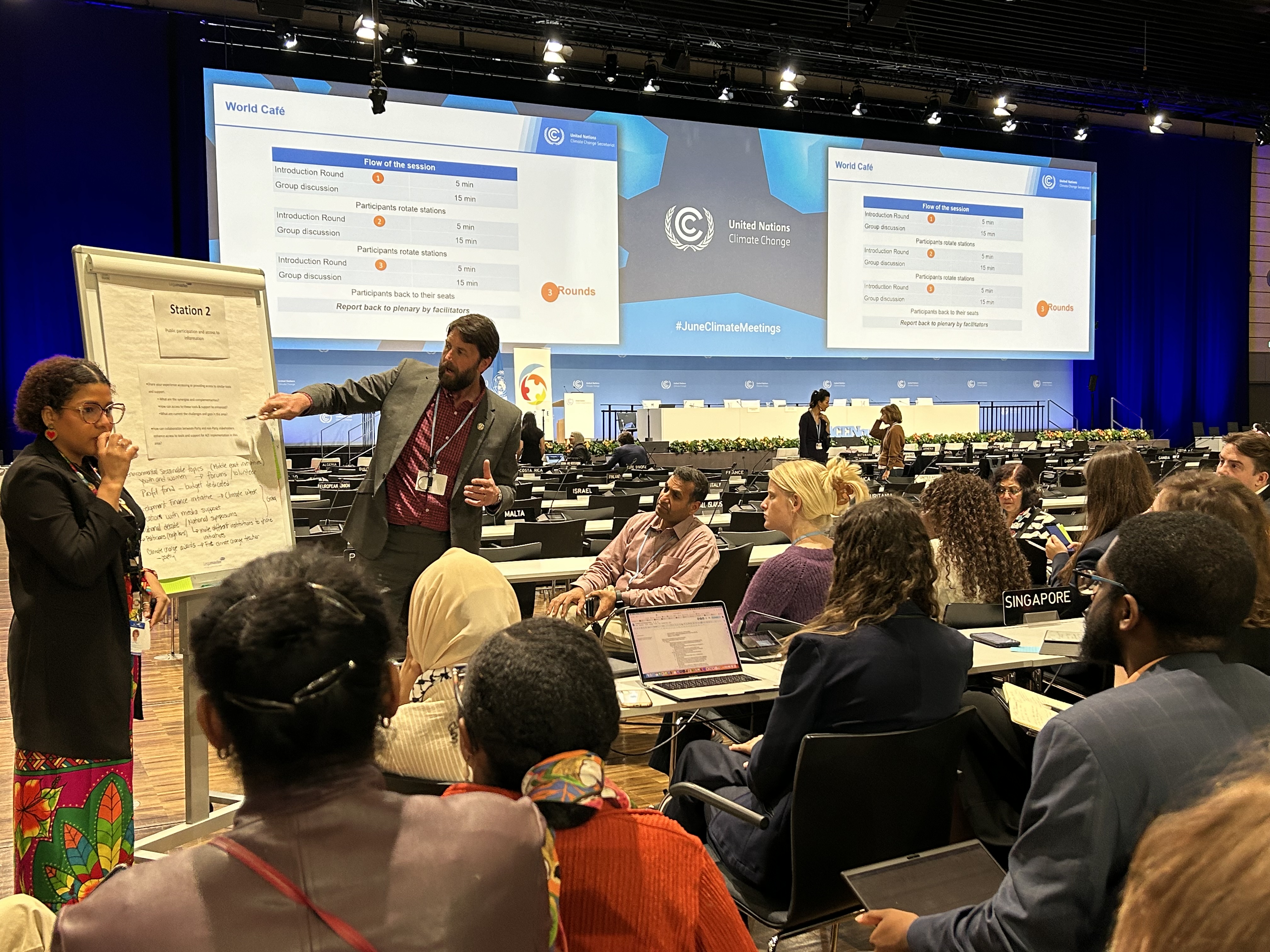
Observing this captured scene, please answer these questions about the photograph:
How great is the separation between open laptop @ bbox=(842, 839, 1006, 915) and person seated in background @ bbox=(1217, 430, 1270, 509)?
268cm

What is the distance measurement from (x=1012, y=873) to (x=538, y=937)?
2.40 ft

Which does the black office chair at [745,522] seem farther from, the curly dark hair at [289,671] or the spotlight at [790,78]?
the spotlight at [790,78]

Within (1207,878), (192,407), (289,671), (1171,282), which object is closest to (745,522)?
(192,407)

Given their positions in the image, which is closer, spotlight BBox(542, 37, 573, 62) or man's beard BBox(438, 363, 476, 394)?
man's beard BBox(438, 363, 476, 394)

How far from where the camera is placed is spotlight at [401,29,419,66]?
40.2 feet

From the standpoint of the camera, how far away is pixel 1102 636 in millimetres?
1608

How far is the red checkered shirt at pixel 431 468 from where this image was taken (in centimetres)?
384

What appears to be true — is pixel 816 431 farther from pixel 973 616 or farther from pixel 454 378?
pixel 454 378

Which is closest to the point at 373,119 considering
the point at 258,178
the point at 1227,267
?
the point at 258,178

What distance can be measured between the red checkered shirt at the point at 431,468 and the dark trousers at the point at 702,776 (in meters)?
1.58

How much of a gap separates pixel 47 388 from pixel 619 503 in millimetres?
4468

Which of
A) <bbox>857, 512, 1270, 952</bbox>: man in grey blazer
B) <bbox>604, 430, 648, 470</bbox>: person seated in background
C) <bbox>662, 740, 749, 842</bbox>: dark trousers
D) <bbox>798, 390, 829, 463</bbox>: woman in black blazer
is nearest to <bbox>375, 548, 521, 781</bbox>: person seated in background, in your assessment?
<bbox>662, 740, 749, 842</bbox>: dark trousers

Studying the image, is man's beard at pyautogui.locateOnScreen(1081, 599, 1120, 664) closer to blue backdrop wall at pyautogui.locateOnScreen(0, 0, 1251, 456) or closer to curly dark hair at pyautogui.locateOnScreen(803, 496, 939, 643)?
curly dark hair at pyautogui.locateOnScreen(803, 496, 939, 643)

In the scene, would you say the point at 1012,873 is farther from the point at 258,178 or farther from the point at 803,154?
the point at 803,154
